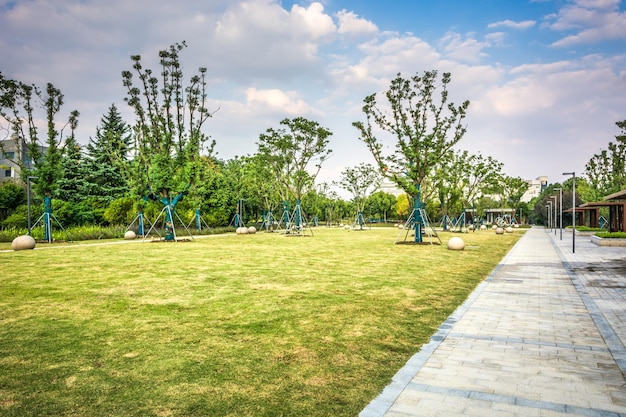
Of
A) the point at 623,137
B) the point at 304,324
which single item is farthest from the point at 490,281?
the point at 623,137

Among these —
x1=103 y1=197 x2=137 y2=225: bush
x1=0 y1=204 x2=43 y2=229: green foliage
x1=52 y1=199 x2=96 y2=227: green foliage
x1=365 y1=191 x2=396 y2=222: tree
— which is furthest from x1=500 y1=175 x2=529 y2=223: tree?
x1=0 y1=204 x2=43 y2=229: green foliage

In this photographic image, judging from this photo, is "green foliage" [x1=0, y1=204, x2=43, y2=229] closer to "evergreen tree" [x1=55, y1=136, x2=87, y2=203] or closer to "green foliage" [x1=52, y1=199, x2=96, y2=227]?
"green foliage" [x1=52, y1=199, x2=96, y2=227]

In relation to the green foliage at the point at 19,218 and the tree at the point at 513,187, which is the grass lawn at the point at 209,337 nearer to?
the green foliage at the point at 19,218

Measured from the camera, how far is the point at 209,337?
6.76 meters

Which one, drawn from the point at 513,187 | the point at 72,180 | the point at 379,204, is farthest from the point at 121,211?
the point at 513,187

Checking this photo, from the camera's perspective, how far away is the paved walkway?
4336mm

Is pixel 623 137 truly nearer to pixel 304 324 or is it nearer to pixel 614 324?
pixel 614 324

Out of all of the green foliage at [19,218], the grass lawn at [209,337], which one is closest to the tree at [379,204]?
the green foliage at [19,218]

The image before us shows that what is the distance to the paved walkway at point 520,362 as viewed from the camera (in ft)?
14.2

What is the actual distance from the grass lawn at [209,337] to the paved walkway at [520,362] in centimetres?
41

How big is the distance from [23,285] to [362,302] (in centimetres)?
923

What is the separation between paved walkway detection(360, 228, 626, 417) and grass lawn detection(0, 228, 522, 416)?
41 cm

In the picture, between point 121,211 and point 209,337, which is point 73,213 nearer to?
point 121,211

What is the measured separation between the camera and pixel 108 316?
26.3 feet
